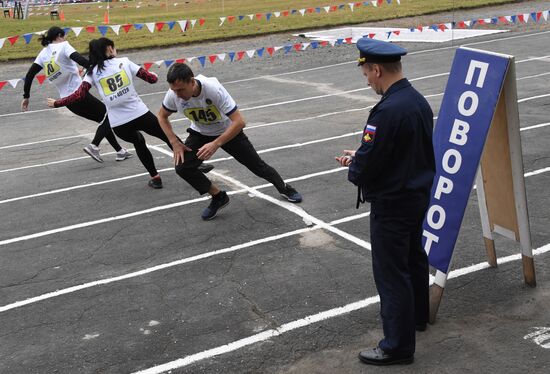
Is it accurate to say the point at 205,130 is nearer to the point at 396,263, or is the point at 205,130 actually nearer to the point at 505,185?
the point at 505,185

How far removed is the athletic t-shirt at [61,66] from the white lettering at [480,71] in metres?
6.95

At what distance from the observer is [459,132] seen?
5.20 meters

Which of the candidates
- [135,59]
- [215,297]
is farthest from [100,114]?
[135,59]

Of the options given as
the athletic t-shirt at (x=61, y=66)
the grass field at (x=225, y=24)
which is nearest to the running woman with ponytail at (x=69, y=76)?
the athletic t-shirt at (x=61, y=66)

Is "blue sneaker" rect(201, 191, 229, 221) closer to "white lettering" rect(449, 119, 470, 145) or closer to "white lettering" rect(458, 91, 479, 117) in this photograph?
"white lettering" rect(449, 119, 470, 145)

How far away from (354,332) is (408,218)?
3.70 ft

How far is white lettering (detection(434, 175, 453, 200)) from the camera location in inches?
205

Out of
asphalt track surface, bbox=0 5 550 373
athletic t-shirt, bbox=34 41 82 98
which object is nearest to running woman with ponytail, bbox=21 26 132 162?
athletic t-shirt, bbox=34 41 82 98

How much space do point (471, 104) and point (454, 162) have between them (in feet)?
1.48

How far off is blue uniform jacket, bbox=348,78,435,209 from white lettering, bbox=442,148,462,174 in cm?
74

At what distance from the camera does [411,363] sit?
465 cm

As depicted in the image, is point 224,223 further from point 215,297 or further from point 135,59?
point 135,59

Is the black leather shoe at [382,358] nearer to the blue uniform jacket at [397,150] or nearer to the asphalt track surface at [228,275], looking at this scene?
the asphalt track surface at [228,275]

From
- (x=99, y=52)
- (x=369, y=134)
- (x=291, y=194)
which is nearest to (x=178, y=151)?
(x=291, y=194)
